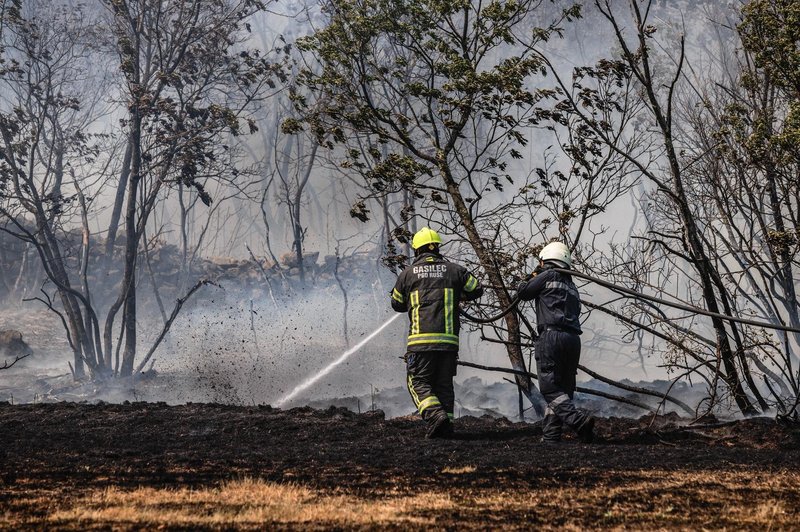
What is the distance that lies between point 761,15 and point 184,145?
42.7ft

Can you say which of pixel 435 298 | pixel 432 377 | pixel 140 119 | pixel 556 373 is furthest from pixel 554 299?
pixel 140 119

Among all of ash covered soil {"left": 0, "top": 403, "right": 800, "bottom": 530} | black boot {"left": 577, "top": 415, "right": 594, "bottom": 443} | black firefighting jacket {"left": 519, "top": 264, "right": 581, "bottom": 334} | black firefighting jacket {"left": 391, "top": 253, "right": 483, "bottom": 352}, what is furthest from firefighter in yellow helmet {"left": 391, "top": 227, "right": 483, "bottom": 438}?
black boot {"left": 577, "top": 415, "right": 594, "bottom": 443}

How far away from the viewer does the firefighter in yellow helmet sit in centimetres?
752

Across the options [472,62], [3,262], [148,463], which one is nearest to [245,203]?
[3,262]

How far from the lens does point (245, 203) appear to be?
154ft

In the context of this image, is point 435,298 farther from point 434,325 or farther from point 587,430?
point 587,430

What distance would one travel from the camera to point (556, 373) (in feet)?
23.6

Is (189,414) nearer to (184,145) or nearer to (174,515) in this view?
(174,515)

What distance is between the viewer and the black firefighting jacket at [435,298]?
7.53m

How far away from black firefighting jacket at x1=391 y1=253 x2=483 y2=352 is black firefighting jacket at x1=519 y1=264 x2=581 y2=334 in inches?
22.5

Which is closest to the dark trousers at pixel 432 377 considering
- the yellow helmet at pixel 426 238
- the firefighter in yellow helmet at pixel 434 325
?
the firefighter in yellow helmet at pixel 434 325

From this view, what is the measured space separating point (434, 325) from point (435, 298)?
0.24 m

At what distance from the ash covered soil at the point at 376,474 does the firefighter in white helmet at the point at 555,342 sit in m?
0.33

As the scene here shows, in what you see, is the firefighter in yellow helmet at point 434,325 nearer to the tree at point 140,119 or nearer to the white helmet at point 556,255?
the white helmet at point 556,255
